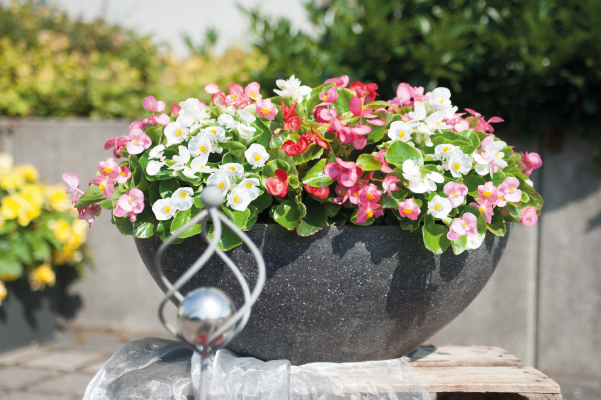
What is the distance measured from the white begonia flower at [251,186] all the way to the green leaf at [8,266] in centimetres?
203

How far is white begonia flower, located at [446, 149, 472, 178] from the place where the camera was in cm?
90

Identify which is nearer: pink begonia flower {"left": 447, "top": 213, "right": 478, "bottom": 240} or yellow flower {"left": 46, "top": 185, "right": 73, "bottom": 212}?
pink begonia flower {"left": 447, "top": 213, "right": 478, "bottom": 240}

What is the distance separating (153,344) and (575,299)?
83.3 inches

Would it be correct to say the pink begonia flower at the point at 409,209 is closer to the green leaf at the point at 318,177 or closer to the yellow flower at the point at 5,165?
the green leaf at the point at 318,177

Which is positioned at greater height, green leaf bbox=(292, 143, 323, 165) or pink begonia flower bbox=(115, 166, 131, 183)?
green leaf bbox=(292, 143, 323, 165)

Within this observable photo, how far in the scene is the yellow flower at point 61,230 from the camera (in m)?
2.53

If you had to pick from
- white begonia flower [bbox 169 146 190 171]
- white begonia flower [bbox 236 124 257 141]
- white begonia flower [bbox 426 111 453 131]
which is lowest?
white begonia flower [bbox 169 146 190 171]

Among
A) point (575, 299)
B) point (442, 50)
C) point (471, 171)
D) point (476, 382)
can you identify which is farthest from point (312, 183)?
point (575, 299)

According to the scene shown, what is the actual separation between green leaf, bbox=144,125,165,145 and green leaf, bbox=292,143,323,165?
307 millimetres

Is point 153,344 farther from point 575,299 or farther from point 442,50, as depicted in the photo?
point 575,299

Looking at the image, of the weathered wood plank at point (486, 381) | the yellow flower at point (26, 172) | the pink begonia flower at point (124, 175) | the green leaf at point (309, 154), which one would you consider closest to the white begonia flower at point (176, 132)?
the pink begonia flower at point (124, 175)

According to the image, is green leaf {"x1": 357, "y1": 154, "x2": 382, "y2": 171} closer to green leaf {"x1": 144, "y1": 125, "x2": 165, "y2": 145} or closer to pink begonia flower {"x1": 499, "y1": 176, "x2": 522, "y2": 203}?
pink begonia flower {"x1": 499, "y1": 176, "x2": 522, "y2": 203}

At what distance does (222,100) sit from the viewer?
40.1 inches

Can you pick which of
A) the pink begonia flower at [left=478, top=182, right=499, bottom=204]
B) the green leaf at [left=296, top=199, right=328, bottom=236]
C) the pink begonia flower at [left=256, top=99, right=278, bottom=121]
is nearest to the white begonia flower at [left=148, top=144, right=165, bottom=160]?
the pink begonia flower at [left=256, top=99, right=278, bottom=121]
